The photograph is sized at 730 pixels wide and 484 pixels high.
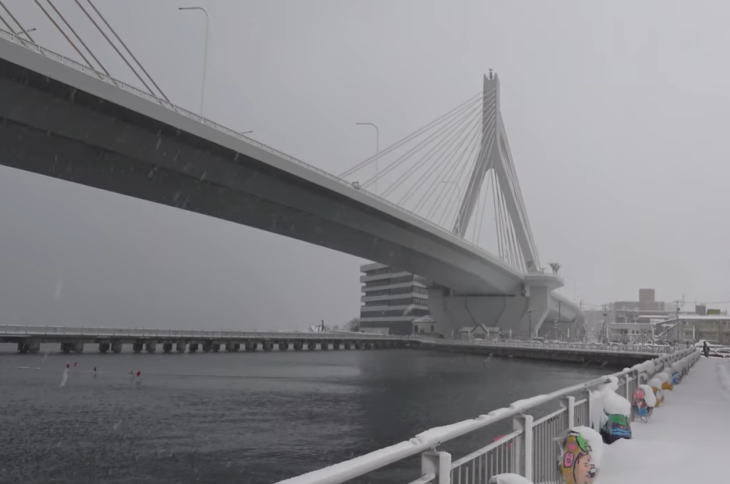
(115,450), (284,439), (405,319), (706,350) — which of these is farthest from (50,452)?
(405,319)

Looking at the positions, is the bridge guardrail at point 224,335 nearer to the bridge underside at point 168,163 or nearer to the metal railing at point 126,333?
the metal railing at point 126,333

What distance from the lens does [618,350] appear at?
65250 mm

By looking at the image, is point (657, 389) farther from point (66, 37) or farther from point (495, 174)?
point (495, 174)

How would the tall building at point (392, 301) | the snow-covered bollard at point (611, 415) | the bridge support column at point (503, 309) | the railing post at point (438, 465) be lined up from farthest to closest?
the tall building at point (392, 301) → the bridge support column at point (503, 309) → the snow-covered bollard at point (611, 415) → the railing post at point (438, 465)

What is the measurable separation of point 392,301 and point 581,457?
464 ft

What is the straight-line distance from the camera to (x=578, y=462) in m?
6.15

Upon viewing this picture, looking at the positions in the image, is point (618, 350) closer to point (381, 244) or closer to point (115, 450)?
point (381, 244)

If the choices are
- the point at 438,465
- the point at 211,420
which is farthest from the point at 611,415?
the point at 211,420

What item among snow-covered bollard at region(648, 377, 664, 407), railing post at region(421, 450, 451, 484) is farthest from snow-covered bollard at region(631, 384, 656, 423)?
railing post at region(421, 450, 451, 484)

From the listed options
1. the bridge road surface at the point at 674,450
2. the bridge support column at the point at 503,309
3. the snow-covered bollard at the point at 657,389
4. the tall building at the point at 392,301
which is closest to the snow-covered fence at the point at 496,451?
the bridge road surface at the point at 674,450

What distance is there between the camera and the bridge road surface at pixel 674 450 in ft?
24.6

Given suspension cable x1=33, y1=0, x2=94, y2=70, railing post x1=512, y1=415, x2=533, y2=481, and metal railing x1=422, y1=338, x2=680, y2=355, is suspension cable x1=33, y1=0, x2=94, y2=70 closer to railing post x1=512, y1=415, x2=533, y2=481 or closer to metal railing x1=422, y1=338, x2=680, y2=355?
railing post x1=512, y1=415, x2=533, y2=481

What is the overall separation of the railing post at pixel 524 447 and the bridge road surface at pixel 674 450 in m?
1.80

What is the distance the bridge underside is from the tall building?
77.2 m
